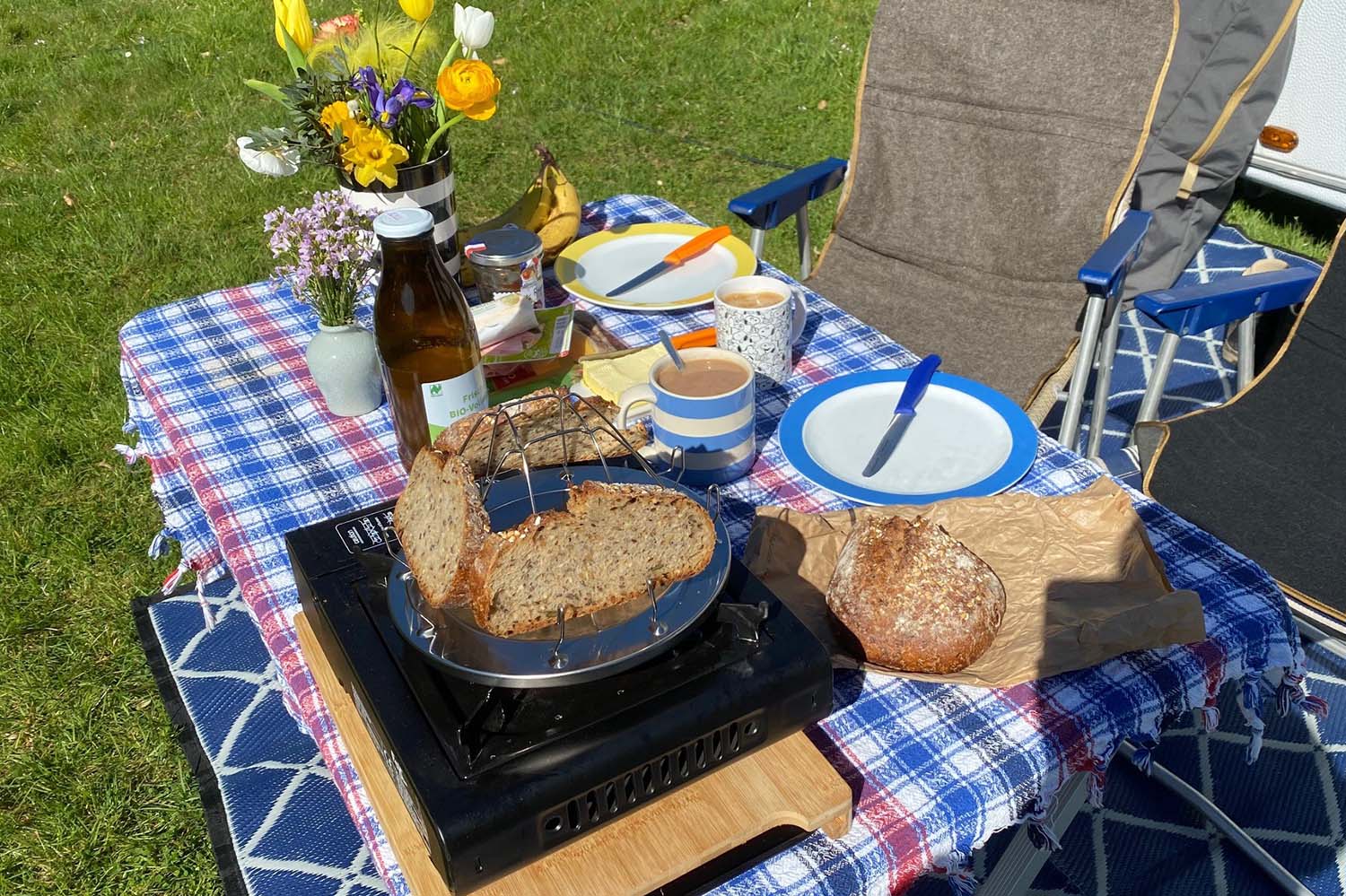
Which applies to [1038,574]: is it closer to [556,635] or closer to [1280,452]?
[556,635]

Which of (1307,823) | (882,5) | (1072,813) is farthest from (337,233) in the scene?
(1307,823)

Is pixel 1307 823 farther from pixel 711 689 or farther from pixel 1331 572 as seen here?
pixel 711 689

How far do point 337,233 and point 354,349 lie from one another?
8.0 inches

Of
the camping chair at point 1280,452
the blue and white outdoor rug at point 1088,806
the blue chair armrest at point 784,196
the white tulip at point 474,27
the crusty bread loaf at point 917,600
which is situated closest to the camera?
the crusty bread loaf at point 917,600

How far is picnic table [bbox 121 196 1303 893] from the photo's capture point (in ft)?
3.74

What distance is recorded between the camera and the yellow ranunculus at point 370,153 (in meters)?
1.64

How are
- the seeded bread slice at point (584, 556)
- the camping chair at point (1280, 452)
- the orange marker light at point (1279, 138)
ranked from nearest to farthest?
the seeded bread slice at point (584, 556)
the camping chair at point (1280, 452)
the orange marker light at point (1279, 138)

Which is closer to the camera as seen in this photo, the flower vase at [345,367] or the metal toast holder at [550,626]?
the metal toast holder at [550,626]

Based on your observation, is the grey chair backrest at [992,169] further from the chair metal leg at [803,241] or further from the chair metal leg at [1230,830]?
the chair metal leg at [1230,830]

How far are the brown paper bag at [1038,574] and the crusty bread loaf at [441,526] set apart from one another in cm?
44

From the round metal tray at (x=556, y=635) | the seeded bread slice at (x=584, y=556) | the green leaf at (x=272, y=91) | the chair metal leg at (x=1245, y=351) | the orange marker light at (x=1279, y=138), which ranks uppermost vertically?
the green leaf at (x=272, y=91)

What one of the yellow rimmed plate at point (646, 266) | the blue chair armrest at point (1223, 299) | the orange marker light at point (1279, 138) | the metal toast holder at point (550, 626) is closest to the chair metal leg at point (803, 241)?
the yellow rimmed plate at point (646, 266)

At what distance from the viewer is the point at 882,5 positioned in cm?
293

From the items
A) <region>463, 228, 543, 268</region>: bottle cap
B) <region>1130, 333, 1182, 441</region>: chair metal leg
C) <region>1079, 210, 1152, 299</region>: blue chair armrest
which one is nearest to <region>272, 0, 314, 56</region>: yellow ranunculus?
<region>463, 228, 543, 268</region>: bottle cap
